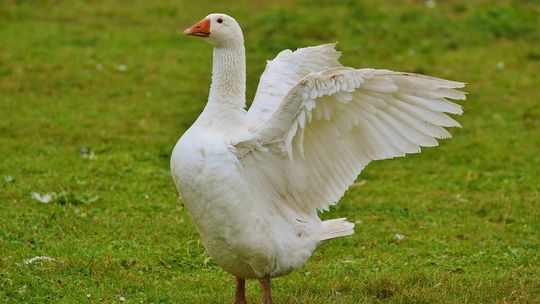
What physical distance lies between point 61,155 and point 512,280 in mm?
5283

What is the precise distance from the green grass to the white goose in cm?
60

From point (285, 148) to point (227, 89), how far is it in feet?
1.93

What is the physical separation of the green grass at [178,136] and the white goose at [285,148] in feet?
1.96

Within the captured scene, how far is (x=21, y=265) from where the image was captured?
712cm

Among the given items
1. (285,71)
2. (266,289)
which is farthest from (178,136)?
(266,289)

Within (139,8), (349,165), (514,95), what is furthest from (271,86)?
(139,8)

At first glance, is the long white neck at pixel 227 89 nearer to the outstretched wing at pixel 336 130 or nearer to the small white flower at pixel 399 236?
the outstretched wing at pixel 336 130

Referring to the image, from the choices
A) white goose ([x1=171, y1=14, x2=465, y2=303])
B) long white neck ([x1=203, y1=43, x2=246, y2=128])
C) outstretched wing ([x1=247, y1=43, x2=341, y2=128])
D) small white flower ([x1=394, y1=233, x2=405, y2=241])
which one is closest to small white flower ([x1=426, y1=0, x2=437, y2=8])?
small white flower ([x1=394, y1=233, x2=405, y2=241])

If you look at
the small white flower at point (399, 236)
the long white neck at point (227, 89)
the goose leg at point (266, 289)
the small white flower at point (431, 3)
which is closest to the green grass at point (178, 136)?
the small white flower at point (399, 236)

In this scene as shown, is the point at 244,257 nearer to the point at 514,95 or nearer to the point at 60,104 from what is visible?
the point at 60,104

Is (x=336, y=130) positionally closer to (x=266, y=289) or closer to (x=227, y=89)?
(x=227, y=89)

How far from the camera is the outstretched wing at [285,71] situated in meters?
6.98

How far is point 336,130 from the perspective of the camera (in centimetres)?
618

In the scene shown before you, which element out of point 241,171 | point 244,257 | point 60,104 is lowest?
point 60,104
